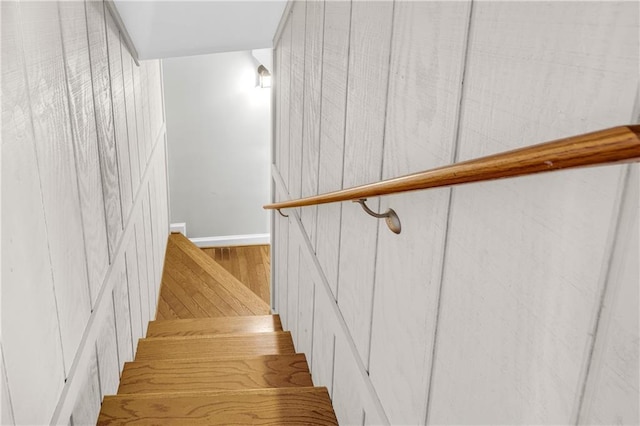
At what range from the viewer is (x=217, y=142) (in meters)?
5.91

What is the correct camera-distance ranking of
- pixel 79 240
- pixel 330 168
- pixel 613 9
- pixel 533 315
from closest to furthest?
1. pixel 613 9
2. pixel 533 315
3. pixel 79 240
4. pixel 330 168

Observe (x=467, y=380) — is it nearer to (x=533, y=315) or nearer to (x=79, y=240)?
(x=533, y=315)

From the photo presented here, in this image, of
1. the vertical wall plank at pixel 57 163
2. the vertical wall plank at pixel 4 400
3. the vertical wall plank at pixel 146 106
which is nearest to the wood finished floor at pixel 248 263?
the vertical wall plank at pixel 146 106

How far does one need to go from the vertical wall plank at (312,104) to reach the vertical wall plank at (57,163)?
0.85m

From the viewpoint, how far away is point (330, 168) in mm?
1974

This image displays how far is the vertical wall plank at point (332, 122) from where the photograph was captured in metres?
1.73

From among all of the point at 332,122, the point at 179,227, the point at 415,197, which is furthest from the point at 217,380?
the point at 179,227

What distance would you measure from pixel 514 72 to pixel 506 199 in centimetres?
18

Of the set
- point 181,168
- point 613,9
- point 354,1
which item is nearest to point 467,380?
point 613,9

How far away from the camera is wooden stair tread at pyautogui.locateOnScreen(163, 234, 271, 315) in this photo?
15.0 ft

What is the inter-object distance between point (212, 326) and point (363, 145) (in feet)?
8.29

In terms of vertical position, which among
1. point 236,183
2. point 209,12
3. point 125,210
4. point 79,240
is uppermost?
point 209,12

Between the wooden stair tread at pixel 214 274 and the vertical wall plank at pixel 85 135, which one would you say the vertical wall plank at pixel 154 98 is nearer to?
the wooden stair tread at pixel 214 274

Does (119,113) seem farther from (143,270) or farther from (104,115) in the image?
(143,270)
